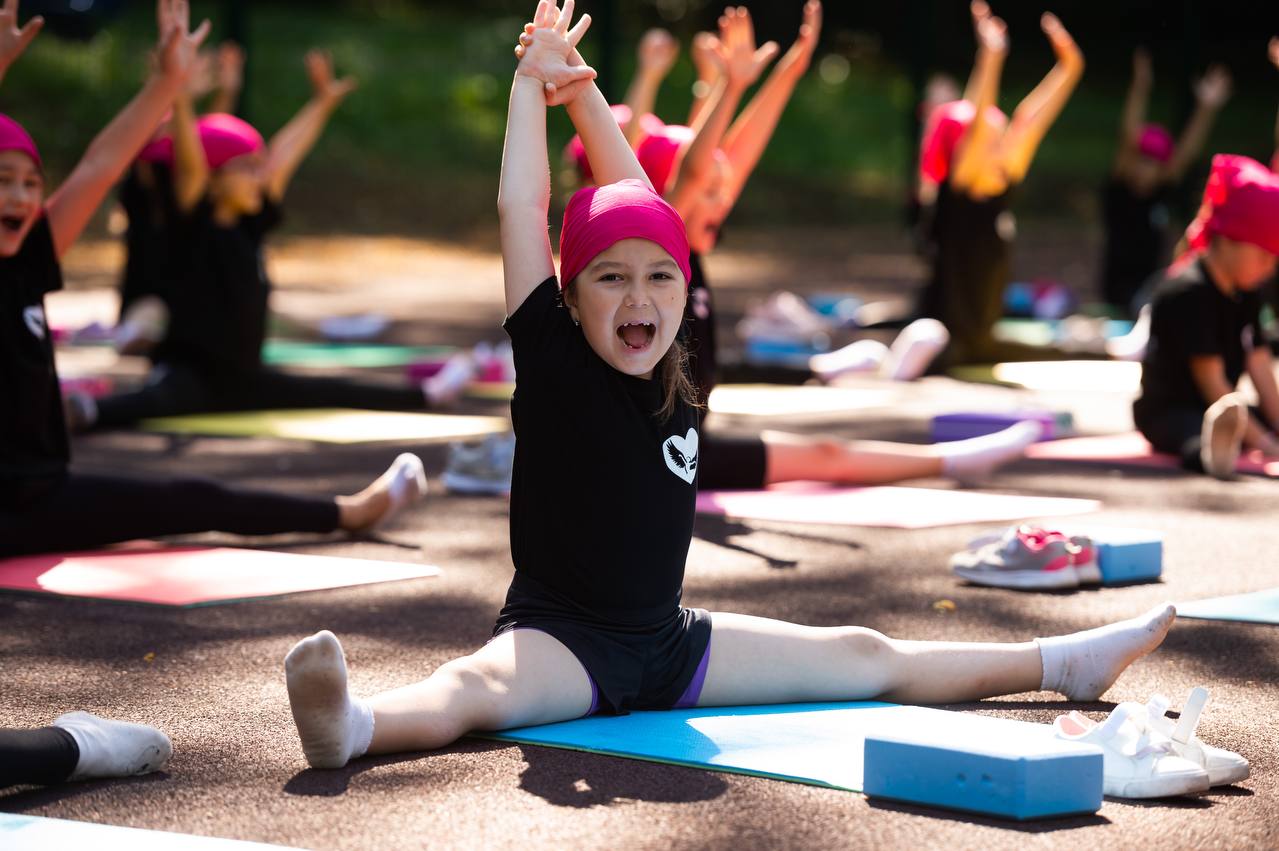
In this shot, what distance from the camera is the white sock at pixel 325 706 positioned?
268 cm

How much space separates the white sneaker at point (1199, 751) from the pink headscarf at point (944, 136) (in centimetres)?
621

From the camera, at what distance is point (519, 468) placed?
3260 millimetres

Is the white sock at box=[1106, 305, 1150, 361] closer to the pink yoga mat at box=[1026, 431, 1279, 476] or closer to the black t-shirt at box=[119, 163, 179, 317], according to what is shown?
the pink yoga mat at box=[1026, 431, 1279, 476]

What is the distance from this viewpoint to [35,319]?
4438mm

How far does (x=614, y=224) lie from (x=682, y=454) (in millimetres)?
468

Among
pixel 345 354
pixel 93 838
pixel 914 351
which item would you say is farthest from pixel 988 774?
pixel 345 354

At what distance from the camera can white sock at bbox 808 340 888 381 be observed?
859cm

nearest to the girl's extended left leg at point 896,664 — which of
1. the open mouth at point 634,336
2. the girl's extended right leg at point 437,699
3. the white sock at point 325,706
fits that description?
the girl's extended right leg at point 437,699

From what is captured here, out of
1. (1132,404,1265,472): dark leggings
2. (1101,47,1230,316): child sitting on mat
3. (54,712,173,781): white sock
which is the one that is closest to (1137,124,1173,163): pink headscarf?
(1101,47,1230,316): child sitting on mat

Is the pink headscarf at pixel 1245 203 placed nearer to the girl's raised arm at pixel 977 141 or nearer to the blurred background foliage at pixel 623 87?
the girl's raised arm at pixel 977 141

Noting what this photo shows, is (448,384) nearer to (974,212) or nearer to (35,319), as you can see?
(974,212)

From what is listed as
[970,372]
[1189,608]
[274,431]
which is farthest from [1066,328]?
[1189,608]

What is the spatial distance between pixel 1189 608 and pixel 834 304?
7.46m

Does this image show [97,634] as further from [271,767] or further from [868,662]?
[868,662]
